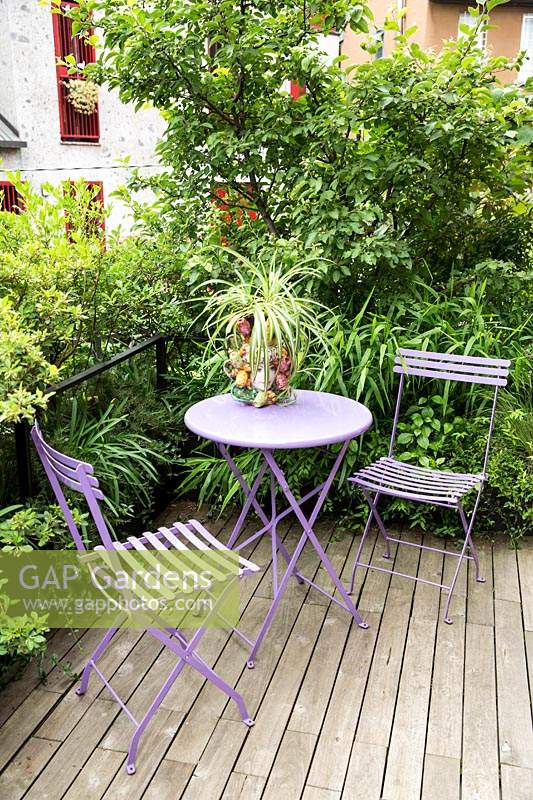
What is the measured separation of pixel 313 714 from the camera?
266cm

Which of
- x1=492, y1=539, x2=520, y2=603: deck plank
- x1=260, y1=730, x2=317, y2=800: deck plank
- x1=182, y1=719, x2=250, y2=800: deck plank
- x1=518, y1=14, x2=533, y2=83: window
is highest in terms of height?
x1=518, y1=14, x2=533, y2=83: window

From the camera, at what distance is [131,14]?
13.3 ft

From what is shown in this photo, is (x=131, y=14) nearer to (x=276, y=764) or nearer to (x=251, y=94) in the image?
(x=251, y=94)

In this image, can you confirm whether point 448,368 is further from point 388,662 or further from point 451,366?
point 388,662

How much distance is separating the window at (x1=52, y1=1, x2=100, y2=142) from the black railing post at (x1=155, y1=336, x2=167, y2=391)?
802cm

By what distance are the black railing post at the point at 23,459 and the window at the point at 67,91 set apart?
9.39 m

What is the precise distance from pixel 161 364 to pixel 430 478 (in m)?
1.88

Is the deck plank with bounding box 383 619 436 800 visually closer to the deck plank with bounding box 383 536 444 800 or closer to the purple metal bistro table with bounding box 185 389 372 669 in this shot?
the deck plank with bounding box 383 536 444 800

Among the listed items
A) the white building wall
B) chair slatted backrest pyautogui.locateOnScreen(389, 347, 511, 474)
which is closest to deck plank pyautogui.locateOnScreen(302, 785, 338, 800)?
chair slatted backrest pyautogui.locateOnScreen(389, 347, 511, 474)

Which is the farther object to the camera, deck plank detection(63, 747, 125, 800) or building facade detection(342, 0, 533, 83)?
building facade detection(342, 0, 533, 83)

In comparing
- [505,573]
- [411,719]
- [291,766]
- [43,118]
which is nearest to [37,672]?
[291,766]

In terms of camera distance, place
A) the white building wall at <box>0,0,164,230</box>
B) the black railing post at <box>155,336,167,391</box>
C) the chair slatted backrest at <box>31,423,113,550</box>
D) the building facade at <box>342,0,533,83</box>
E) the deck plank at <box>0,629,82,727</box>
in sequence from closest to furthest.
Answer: the chair slatted backrest at <box>31,423,113,550</box>
the deck plank at <box>0,629,82,727</box>
the black railing post at <box>155,336,167,391</box>
the white building wall at <box>0,0,164,230</box>
the building facade at <box>342,0,533,83</box>

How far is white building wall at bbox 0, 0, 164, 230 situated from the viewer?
1113 centimetres

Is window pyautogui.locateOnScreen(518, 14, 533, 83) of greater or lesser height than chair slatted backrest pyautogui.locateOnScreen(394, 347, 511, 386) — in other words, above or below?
above
